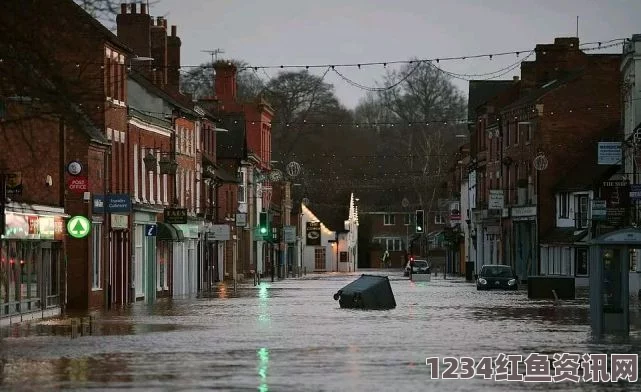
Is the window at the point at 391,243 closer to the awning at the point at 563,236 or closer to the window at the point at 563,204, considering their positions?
the awning at the point at 563,236

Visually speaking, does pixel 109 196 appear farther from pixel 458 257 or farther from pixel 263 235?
pixel 458 257

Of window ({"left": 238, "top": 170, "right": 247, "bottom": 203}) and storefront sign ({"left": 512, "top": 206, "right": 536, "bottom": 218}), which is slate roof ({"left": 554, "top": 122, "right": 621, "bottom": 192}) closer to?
storefront sign ({"left": 512, "top": 206, "right": 536, "bottom": 218})

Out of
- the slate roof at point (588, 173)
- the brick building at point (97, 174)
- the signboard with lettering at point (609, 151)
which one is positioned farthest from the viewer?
the slate roof at point (588, 173)

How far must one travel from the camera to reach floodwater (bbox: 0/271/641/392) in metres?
24.4

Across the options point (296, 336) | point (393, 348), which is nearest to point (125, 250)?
point (296, 336)

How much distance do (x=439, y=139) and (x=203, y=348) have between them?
115123 millimetres

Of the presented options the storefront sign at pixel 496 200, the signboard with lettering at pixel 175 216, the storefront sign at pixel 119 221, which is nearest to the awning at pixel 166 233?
the signboard with lettering at pixel 175 216

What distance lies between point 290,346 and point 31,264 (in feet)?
54.0

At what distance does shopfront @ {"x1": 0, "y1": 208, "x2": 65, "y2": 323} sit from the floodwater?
1.46m

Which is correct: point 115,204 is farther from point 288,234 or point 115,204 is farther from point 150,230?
point 288,234

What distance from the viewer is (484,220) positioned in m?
111

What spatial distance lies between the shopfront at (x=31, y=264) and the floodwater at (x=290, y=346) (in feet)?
4.80

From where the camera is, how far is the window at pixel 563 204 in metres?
91.2

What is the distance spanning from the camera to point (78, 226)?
52531mm
